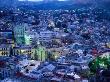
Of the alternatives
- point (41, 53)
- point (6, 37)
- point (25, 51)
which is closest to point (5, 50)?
point (25, 51)

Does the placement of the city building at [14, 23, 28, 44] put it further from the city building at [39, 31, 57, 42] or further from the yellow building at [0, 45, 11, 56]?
the yellow building at [0, 45, 11, 56]

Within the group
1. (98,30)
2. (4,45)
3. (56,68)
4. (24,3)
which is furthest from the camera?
(24,3)

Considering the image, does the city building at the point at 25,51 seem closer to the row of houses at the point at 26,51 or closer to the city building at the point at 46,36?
the row of houses at the point at 26,51

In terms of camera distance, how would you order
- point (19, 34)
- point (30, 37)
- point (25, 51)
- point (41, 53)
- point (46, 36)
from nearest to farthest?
1. point (41, 53)
2. point (25, 51)
3. point (30, 37)
4. point (19, 34)
5. point (46, 36)

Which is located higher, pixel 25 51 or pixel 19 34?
pixel 25 51

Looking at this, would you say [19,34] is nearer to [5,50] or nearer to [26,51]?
[5,50]

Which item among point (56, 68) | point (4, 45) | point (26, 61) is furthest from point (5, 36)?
point (56, 68)

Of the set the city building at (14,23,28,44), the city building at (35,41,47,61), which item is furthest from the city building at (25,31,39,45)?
the city building at (35,41,47,61)

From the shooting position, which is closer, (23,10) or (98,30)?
(98,30)

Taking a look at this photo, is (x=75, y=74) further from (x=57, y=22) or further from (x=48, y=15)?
(x=48, y=15)

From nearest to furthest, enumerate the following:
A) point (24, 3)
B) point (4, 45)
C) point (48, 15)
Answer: point (4, 45) → point (48, 15) → point (24, 3)
